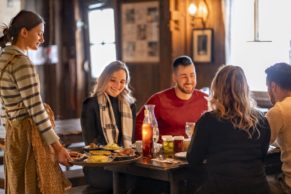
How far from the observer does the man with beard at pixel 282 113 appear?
2.85 metres

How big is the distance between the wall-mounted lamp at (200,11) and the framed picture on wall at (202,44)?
0.11 metres

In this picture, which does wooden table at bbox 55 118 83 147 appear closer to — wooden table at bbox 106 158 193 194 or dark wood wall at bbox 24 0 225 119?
wooden table at bbox 106 158 193 194

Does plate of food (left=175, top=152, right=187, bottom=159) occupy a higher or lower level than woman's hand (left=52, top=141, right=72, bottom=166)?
lower

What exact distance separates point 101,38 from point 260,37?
3057 millimetres

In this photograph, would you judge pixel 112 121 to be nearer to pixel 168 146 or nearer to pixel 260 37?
pixel 168 146

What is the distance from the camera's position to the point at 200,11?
5887 mm

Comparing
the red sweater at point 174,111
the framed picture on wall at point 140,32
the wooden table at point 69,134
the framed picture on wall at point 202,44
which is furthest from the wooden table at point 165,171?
the framed picture on wall at point 140,32

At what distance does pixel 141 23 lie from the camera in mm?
6812

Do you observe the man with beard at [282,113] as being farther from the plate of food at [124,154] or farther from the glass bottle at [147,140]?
the plate of food at [124,154]

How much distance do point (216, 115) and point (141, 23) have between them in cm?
432

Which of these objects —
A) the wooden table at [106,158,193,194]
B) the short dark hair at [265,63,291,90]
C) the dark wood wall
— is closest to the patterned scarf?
the wooden table at [106,158,193,194]

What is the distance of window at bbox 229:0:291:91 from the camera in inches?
204

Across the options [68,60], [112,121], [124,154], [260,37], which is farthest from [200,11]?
[124,154]

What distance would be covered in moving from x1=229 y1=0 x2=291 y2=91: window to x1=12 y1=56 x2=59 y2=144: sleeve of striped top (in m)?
2.73
